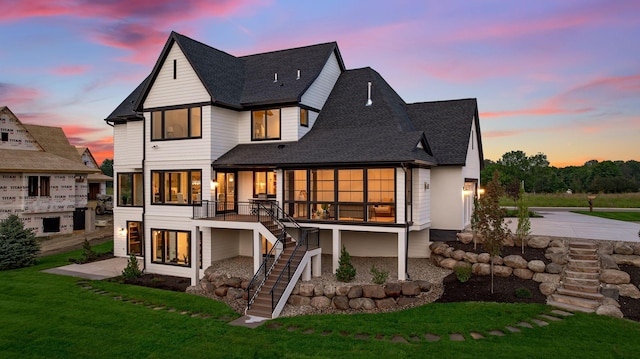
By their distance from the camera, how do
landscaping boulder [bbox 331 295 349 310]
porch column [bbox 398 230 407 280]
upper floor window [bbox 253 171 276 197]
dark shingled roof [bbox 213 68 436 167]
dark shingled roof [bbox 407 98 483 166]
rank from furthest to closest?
upper floor window [bbox 253 171 276 197], dark shingled roof [bbox 407 98 483 166], dark shingled roof [bbox 213 68 436 167], porch column [bbox 398 230 407 280], landscaping boulder [bbox 331 295 349 310]

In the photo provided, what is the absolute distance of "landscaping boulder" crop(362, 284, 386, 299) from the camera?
1417cm

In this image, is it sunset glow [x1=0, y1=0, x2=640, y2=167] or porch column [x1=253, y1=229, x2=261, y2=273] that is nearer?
porch column [x1=253, y1=229, x2=261, y2=273]

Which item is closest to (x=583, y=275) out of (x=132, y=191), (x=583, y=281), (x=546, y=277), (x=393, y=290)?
(x=583, y=281)

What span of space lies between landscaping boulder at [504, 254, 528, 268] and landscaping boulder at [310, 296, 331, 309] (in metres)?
7.48

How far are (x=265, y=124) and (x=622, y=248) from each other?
17.3m

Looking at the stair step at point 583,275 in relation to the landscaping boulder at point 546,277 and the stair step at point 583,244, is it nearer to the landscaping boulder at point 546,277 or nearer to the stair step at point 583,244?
the landscaping boulder at point 546,277

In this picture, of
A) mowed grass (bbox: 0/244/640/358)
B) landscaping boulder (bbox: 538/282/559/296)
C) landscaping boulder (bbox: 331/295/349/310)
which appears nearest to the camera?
mowed grass (bbox: 0/244/640/358)

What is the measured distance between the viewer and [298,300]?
14.5m

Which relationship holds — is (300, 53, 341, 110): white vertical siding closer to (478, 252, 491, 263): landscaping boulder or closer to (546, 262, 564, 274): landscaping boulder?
(478, 252, 491, 263): landscaping boulder

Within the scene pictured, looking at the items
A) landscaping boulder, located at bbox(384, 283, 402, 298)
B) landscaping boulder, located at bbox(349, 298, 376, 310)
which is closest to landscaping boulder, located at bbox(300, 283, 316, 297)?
landscaping boulder, located at bbox(349, 298, 376, 310)

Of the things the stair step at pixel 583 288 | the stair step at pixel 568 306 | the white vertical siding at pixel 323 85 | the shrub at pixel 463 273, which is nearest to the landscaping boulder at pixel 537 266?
the stair step at pixel 583 288

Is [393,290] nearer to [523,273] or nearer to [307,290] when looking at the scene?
[307,290]

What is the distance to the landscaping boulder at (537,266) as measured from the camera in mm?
14664

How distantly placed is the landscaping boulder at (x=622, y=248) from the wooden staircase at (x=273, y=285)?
12.9 m
